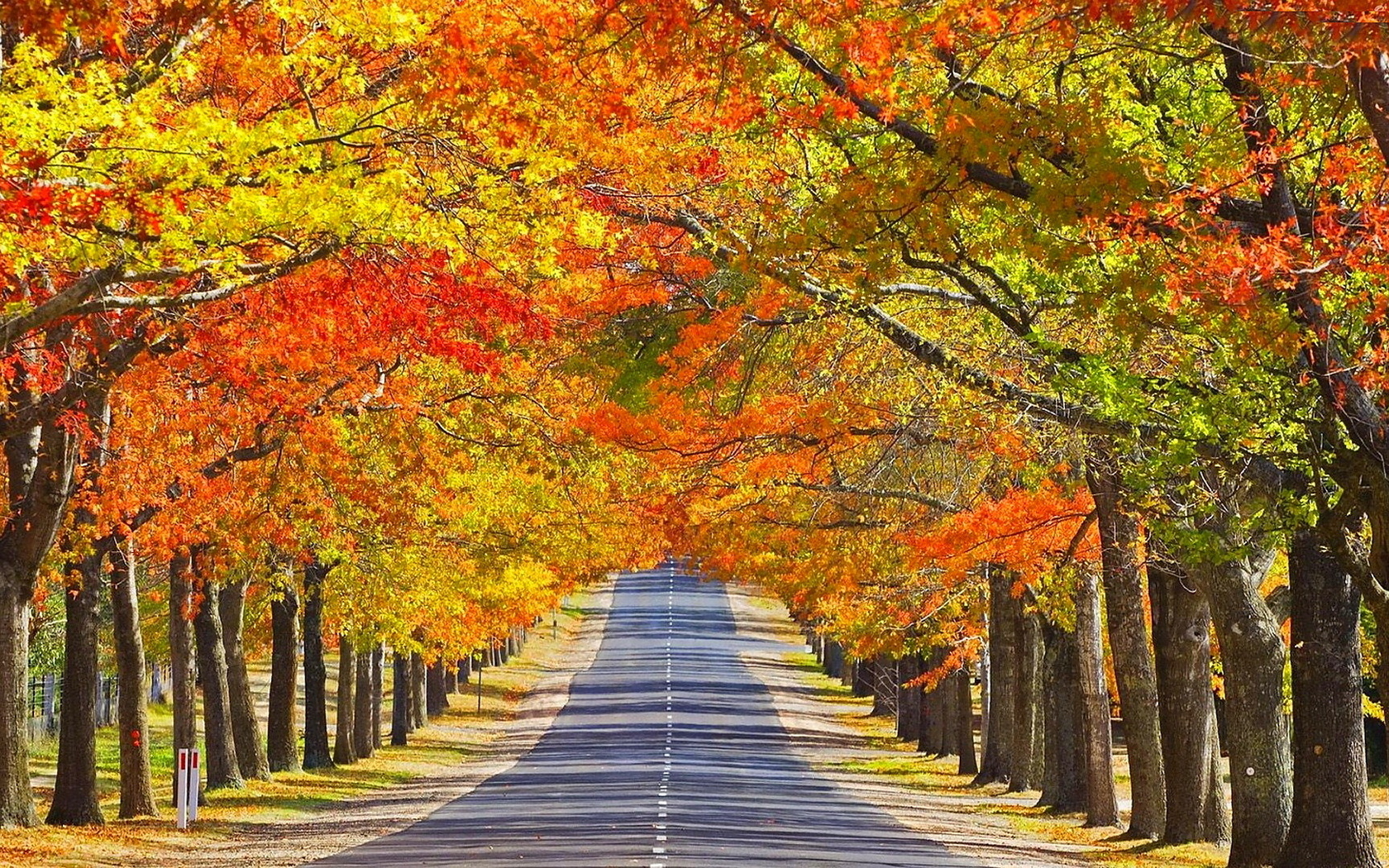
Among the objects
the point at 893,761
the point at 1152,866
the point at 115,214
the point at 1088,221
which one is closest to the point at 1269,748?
the point at 1152,866

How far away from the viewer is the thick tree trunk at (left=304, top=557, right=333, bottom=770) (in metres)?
41.0

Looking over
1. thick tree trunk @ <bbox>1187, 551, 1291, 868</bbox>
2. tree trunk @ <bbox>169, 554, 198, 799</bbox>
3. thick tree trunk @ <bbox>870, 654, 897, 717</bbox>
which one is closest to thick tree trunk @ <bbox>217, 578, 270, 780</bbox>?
tree trunk @ <bbox>169, 554, 198, 799</bbox>

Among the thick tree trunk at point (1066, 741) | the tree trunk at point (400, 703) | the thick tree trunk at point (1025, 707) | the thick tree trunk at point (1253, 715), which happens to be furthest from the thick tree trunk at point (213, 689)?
the tree trunk at point (400, 703)

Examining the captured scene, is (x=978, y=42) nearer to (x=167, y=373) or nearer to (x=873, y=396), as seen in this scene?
(x=873, y=396)

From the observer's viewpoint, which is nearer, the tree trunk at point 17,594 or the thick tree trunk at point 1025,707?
the tree trunk at point 17,594

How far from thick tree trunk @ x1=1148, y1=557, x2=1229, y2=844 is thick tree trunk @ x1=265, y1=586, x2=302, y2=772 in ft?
63.5

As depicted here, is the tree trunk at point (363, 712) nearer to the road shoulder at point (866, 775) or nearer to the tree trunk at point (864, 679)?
the road shoulder at point (866, 775)

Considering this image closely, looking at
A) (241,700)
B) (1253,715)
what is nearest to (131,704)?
(241,700)

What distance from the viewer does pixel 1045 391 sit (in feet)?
66.1

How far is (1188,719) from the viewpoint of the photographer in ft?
80.4

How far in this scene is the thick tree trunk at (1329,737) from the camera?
18.8 m

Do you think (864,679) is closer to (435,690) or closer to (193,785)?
(435,690)

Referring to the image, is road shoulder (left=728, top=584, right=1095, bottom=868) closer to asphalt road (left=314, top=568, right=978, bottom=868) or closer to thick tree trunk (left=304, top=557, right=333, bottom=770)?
asphalt road (left=314, top=568, right=978, bottom=868)

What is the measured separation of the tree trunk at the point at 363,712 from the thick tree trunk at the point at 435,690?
2079cm
